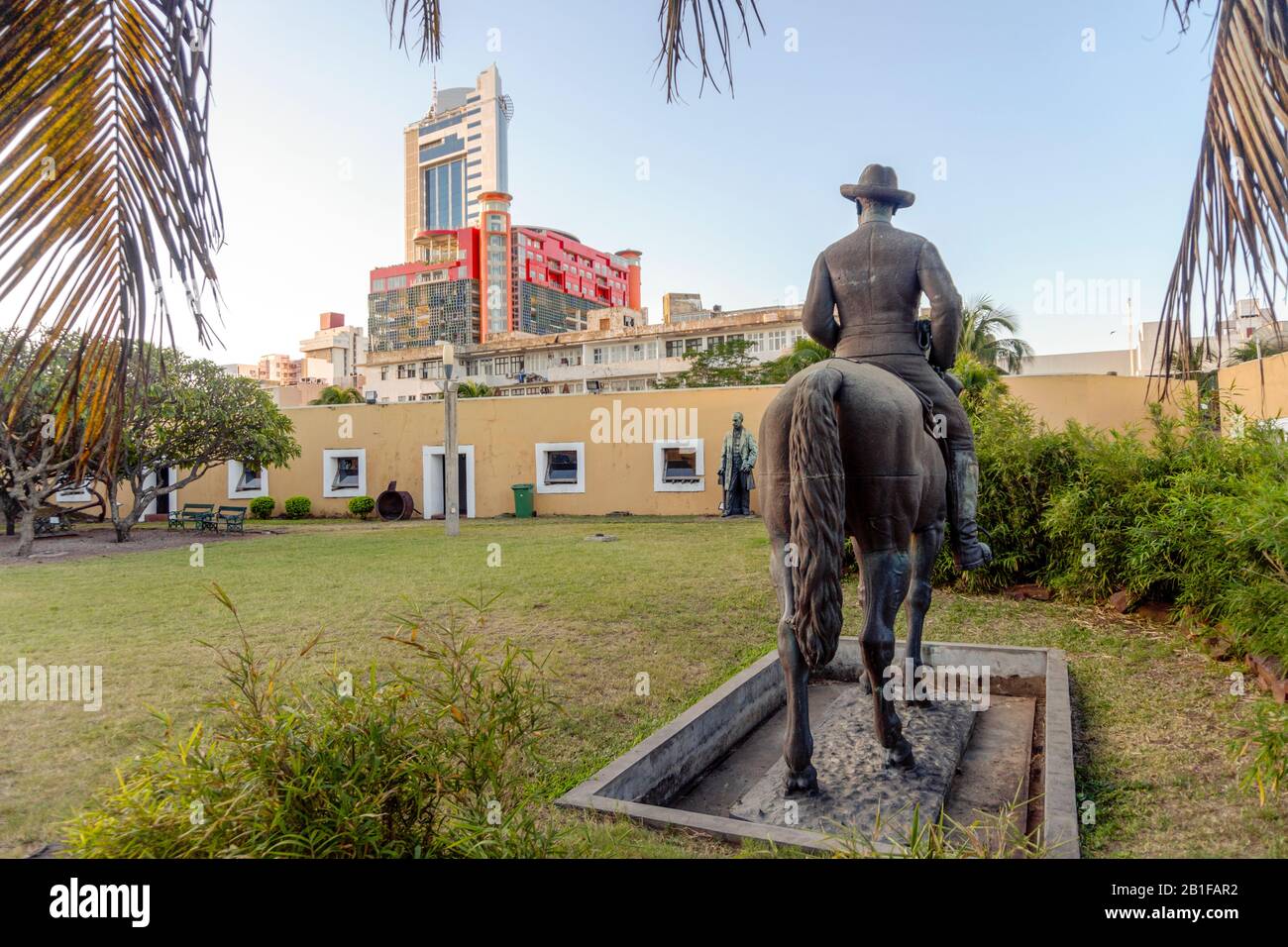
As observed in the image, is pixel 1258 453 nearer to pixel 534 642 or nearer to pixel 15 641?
pixel 534 642

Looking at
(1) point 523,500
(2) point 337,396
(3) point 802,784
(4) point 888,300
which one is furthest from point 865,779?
(2) point 337,396

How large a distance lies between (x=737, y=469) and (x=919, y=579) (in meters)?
11.2

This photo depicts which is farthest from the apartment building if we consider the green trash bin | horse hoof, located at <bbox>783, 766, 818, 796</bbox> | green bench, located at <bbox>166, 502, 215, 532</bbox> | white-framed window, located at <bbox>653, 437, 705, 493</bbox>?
horse hoof, located at <bbox>783, 766, 818, 796</bbox>

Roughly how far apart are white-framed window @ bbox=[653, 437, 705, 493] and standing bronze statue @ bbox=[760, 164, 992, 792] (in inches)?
596

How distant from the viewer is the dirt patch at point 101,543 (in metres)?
12.1

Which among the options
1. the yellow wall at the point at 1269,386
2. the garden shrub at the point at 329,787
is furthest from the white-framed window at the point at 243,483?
the yellow wall at the point at 1269,386

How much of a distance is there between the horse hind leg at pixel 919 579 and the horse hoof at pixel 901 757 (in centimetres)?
86

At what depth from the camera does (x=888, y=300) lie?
3.57 meters

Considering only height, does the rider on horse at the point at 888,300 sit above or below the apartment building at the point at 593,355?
below

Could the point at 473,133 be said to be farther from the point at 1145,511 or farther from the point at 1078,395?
the point at 1078,395

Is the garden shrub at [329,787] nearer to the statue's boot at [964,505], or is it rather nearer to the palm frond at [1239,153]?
the palm frond at [1239,153]
